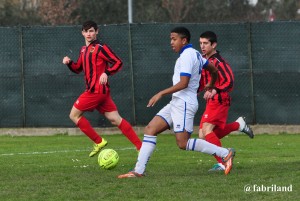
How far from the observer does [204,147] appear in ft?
39.8

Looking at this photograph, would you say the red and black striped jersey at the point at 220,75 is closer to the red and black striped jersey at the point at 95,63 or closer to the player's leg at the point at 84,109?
the red and black striped jersey at the point at 95,63

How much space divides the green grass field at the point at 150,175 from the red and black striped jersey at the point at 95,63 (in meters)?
1.17

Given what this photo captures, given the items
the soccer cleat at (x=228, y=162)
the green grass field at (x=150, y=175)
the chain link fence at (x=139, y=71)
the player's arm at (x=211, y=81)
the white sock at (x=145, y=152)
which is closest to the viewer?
the green grass field at (x=150, y=175)

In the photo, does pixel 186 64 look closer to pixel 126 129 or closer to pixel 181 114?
pixel 181 114

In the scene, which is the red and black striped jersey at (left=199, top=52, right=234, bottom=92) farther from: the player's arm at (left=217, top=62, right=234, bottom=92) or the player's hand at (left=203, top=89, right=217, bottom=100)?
the player's hand at (left=203, top=89, right=217, bottom=100)

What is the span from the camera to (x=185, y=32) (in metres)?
12.0

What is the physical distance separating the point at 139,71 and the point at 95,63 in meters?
6.47

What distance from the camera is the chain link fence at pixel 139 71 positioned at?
21.4m

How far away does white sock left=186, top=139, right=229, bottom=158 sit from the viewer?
1204 cm

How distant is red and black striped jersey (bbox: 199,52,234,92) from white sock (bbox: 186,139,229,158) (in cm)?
146

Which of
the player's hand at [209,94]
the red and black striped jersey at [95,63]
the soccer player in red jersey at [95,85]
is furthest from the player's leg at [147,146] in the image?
the red and black striped jersey at [95,63]

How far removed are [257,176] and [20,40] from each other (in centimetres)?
1157

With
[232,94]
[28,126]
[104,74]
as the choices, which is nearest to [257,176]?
[104,74]

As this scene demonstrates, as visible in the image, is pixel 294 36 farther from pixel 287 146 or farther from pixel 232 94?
pixel 287 146
